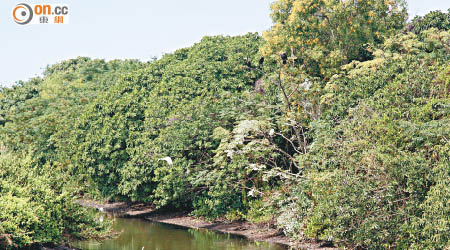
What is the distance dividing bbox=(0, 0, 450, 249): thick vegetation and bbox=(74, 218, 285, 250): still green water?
1041mm

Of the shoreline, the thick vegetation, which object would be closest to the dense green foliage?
the thick vegetation

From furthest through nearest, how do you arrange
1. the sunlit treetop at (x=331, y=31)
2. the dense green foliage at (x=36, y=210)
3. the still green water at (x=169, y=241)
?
the sunlit treetop at (x=331, y=31)
the still green water at (x=169, y=241)
the dense green foliage at (x=36, y=210)

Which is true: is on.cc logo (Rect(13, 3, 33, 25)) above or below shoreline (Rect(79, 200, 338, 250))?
above

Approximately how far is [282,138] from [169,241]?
18.9ft

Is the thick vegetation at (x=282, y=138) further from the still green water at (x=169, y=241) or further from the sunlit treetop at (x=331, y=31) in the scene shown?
the still green water at (x=169, y=241)

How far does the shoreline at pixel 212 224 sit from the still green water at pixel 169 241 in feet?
1.29

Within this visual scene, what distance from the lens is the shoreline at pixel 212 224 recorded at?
18.8 meters

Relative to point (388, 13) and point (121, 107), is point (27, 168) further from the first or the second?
point (388, 13)

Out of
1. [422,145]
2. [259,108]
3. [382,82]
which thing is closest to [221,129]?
[259,108]

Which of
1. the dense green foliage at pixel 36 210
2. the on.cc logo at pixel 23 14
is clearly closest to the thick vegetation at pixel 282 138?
the dense green foliage at pixel 36 210

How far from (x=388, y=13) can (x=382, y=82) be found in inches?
267

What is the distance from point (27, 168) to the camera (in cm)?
1434

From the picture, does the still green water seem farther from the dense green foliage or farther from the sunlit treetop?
the sunlit treetop

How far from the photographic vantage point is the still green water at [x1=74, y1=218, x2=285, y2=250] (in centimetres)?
1878
